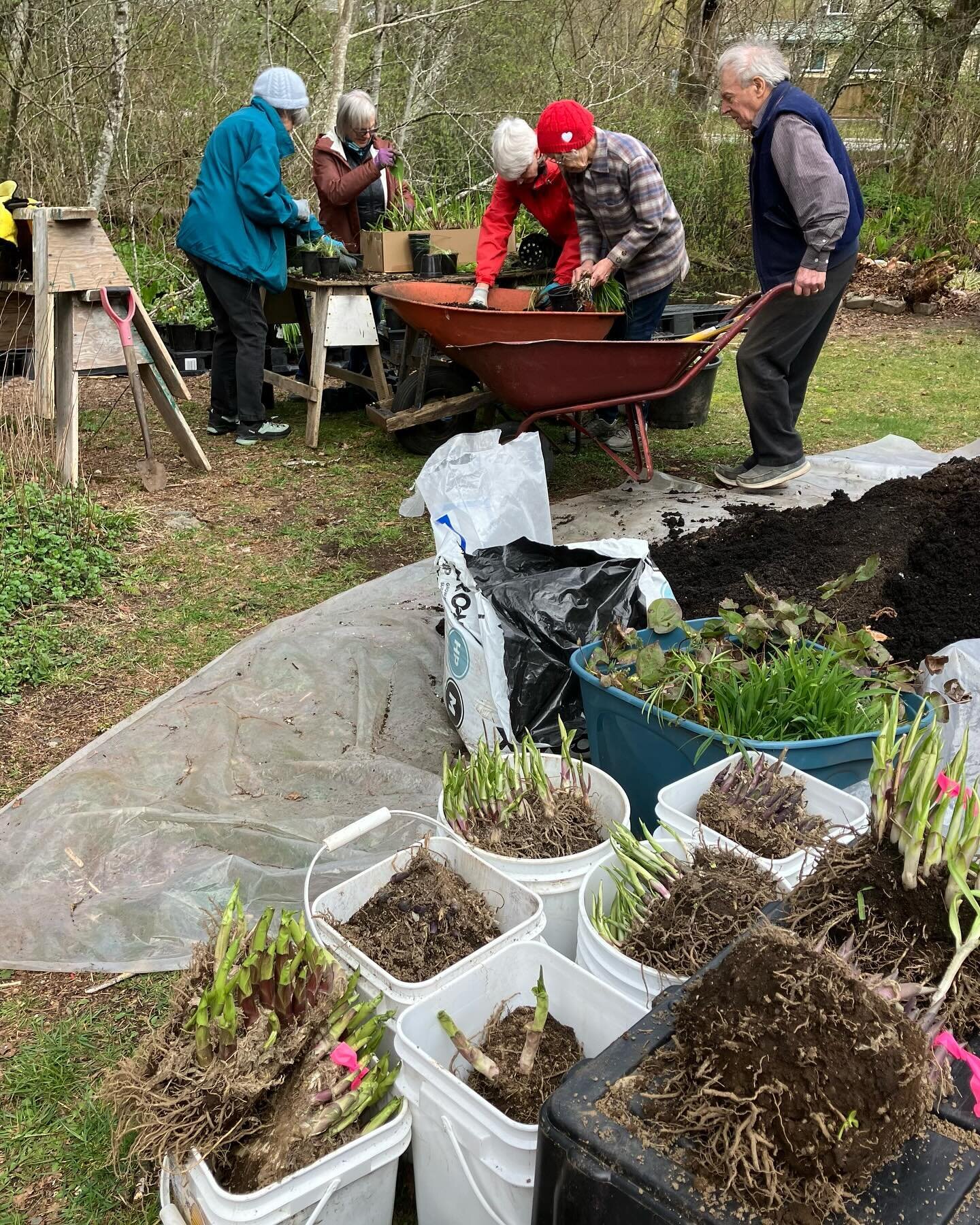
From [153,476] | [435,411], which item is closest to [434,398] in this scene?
[435,411]

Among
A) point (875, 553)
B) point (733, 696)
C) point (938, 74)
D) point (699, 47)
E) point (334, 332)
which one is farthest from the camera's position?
point (699, 47)

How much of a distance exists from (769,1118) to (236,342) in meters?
5.43

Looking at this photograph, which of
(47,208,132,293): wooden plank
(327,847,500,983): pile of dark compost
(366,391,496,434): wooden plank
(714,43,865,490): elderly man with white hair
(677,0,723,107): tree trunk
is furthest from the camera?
(677,0,723,107): tree trunk

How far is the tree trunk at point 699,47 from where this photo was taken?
37.8 feet

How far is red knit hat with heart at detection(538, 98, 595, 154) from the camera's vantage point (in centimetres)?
430

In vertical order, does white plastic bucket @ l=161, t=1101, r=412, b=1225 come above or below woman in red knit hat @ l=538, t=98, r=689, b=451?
below

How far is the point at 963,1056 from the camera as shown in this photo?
1108 millimetres

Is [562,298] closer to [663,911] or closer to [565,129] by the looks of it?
[565,129]

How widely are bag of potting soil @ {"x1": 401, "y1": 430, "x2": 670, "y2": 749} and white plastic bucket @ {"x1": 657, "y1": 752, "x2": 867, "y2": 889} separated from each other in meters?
0.63

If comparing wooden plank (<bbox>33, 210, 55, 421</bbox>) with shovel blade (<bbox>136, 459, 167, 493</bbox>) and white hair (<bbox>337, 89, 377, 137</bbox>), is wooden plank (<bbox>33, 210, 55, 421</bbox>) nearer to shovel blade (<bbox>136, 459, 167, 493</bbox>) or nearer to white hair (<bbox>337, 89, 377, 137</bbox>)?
shovel blade (<bbox>136, 459, 167, 493</bbox>)

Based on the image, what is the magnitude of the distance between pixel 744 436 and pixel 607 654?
4.00m

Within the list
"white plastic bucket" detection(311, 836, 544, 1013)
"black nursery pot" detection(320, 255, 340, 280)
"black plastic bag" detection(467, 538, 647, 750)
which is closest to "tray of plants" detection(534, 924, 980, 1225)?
"white plastic bucket" detection(311, 836, 544, 1013)

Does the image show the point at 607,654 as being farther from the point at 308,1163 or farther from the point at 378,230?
the point at 378,230

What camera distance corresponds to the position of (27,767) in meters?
2.77
